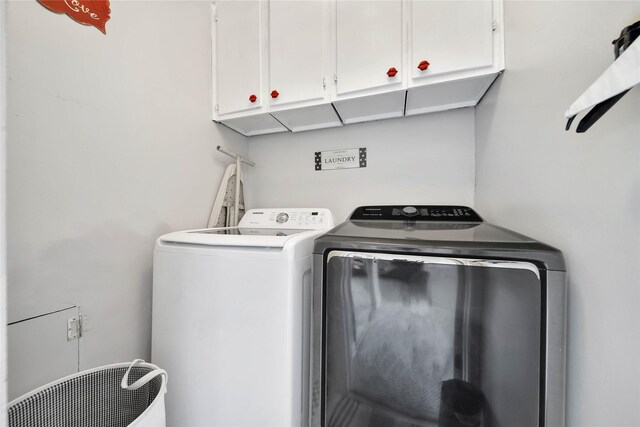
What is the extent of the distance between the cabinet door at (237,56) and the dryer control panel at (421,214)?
0.99 meters

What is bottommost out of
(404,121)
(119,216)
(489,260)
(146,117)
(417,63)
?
(489,260)

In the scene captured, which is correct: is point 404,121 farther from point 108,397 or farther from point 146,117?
point 108,397

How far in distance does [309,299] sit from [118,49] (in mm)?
1438

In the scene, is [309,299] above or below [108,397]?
above

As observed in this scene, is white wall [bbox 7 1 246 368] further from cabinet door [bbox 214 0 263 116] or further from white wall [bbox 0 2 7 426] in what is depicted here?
white wall [bbox 0 2 7 426]

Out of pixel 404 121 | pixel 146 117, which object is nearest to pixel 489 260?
pixel 404 121

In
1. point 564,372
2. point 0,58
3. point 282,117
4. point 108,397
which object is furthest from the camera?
point 282,117

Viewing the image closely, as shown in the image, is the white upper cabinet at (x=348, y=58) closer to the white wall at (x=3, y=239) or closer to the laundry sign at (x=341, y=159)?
the laundry sign at (x=341, y=159)

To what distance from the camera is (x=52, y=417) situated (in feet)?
2.51

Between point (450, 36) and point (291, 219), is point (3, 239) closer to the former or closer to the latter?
point (291, 219)

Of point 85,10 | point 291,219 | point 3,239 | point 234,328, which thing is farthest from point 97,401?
point 85,10

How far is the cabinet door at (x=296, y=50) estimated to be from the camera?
4.46 ft

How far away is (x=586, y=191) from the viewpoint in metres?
0.59

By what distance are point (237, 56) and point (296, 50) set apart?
428mm
